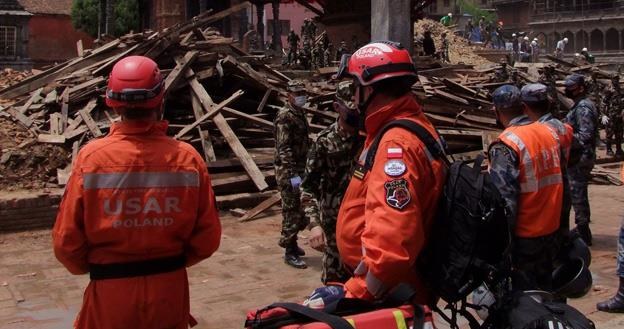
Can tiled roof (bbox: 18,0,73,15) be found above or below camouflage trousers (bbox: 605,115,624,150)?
above

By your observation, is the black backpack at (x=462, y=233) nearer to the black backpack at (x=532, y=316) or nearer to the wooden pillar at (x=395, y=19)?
the black backpack at (x=532, y=316)

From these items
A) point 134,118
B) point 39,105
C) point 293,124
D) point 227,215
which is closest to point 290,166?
point 293,124

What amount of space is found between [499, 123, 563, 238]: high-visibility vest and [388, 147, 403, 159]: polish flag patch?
5.33ft

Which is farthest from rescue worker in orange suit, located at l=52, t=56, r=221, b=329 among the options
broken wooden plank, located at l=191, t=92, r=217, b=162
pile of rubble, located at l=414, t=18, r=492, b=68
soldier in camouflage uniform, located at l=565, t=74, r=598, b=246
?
pile of rubble, located at l=414, t=18, r=492, b=68

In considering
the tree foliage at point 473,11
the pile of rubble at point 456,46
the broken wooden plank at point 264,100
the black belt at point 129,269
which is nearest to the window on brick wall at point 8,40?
the pile of rubble at point 456,46

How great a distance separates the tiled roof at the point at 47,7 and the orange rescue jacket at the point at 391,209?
49.3m

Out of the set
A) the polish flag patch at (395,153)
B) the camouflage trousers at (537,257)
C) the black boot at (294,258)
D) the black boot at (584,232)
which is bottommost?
the black boot at (294,258)

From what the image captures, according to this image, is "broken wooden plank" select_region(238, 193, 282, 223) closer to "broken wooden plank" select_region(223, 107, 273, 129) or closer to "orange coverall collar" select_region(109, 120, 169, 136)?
"broken wooden plank" select_region(223, 107, 273, 129)

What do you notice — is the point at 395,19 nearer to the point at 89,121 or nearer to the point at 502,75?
the point at 502,75

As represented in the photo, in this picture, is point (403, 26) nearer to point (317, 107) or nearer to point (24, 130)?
point (317, 107)

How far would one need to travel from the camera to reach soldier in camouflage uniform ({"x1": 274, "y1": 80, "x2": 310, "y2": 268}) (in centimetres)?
691

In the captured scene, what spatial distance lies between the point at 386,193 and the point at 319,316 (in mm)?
519

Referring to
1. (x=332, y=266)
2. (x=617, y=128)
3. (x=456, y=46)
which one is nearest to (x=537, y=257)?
(x=332, y=266)

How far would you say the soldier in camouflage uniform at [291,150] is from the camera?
6914 millimetres
